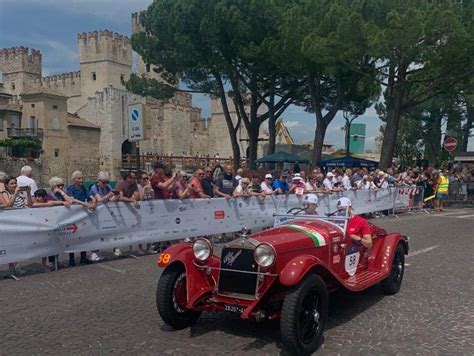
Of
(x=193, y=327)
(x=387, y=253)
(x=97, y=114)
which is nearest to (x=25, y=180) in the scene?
(x=193, y=327)

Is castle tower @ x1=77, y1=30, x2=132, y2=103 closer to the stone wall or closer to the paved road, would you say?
the stone wall

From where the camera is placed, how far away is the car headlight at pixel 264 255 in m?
4.75

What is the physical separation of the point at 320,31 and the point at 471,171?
10.5 m

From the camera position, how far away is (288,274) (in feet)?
15.3

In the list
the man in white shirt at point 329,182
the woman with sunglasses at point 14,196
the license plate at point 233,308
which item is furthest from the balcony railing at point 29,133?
the license plate at point 233,308

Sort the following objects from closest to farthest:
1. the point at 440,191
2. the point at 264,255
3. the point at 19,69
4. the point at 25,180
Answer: the point at 264,255 < the point at 25,180 < the point at 440,191 < the point at 19,69

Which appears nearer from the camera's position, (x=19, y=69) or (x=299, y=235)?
(x=299, y=235)

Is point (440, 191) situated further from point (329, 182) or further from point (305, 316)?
point (305, 316)

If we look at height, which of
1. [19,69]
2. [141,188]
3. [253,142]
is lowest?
[141,188]

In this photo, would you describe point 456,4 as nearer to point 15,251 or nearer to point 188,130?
point 15,251

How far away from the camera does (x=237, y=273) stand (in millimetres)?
5004

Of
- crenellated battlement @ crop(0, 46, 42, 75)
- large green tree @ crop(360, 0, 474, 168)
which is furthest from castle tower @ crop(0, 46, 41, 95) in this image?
large green tree @ crop(360, 0, 474, 168)

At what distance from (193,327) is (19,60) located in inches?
3280

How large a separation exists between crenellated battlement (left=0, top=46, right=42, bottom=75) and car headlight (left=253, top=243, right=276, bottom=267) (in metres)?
82.9
